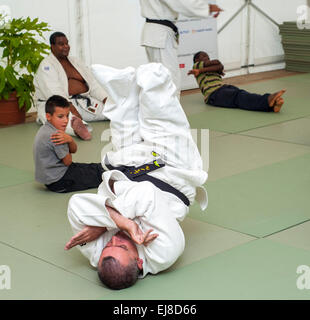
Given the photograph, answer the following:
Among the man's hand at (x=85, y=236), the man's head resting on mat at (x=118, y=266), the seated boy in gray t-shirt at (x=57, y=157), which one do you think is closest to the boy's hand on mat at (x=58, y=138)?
the seated boy in gray t-shirt at (x=57, y=157)

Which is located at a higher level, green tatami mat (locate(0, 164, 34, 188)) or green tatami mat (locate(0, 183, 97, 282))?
green tatami mat (locate(0, 183, 97, 282))

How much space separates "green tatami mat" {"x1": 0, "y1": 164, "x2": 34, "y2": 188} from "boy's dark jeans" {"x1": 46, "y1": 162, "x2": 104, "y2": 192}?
1.28 feet

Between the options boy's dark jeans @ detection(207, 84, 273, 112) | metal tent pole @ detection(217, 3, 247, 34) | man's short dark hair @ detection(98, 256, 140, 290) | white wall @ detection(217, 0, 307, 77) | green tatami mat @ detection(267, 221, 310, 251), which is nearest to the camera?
man's short dark hair @ detection(98, 256, 140, 290)

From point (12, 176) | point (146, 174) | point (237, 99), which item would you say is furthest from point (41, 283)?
point (237, 99)

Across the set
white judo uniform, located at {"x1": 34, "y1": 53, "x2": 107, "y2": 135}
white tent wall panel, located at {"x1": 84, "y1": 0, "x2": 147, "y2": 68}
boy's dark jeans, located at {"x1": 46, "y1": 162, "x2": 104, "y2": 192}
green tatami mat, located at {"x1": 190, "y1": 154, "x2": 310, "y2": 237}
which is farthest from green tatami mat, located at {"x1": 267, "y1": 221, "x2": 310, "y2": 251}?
white tent wall panel, located at {"x1": 84, "y1": 0, "x2": 147, "y2": 68}

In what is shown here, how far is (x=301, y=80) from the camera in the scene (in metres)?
9.17

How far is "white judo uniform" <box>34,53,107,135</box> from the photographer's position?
660cm

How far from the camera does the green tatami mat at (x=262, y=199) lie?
12.7 ft

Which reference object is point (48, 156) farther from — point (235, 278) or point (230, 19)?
point (230, 19)

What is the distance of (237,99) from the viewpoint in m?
7.32

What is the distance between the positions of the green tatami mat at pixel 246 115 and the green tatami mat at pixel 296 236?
2641 mm

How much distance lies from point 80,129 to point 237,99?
2093 mm

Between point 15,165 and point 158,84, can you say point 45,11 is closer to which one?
point 15,165

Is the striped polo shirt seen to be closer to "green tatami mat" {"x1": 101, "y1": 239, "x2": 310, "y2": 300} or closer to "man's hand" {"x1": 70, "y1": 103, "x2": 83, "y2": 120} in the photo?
"man's hand" {"x1": 70, "y1": 103, "x2": 83, "y2": 120}
